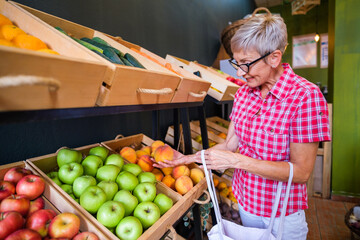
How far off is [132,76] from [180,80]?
1.28 feet

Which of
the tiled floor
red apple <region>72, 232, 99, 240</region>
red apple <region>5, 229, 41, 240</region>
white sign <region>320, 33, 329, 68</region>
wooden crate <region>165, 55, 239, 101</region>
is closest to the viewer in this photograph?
red apple <region>5, 229, 41, 240</region>

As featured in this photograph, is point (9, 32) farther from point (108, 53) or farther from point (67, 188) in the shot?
point (67, 188)

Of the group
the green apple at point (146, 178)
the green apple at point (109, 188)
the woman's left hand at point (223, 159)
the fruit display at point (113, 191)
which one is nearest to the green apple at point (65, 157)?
the fruit display at point (113, 191)

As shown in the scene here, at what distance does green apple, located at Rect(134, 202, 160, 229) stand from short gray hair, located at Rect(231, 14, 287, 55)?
0.87 metres

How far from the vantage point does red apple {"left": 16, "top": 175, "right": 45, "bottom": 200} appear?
839mm

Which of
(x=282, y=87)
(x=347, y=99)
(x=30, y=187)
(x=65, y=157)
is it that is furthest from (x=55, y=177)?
(x=347, y=99)

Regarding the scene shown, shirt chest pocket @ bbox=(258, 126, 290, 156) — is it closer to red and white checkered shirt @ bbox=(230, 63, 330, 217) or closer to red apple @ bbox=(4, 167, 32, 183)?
red and white checkered shirt @ bbox=(230, 63, 330, 217)

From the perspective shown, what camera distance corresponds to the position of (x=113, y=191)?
0.99 m

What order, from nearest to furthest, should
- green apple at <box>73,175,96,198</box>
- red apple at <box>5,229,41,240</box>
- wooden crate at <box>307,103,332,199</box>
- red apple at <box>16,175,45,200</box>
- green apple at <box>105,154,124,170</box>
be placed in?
red apple at <box>5,229,41,240</box>
red apple at <box>16,175,45,200</box>
green apple at <box>73,175,96,198</box>
green apple at <box>105,154,124,170</box>
wooden crate at <box>307,103,332,199</box>

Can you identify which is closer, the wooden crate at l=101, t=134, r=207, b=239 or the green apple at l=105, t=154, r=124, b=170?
the wooden crate at l=101, t=134, r=207, b=239

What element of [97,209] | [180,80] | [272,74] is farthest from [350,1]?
[97,209]

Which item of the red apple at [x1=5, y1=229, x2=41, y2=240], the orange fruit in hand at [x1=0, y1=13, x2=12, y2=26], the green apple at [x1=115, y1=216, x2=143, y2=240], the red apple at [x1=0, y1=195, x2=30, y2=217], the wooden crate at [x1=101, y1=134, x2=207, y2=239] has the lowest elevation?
the wooden crate at [x1=101, y1=134, x2=207, y2=239]

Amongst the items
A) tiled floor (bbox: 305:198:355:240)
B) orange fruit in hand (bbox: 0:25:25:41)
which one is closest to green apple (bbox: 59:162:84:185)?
orange fruit in hand (bbox: 0:25:25:41)

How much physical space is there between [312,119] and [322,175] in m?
3.04
